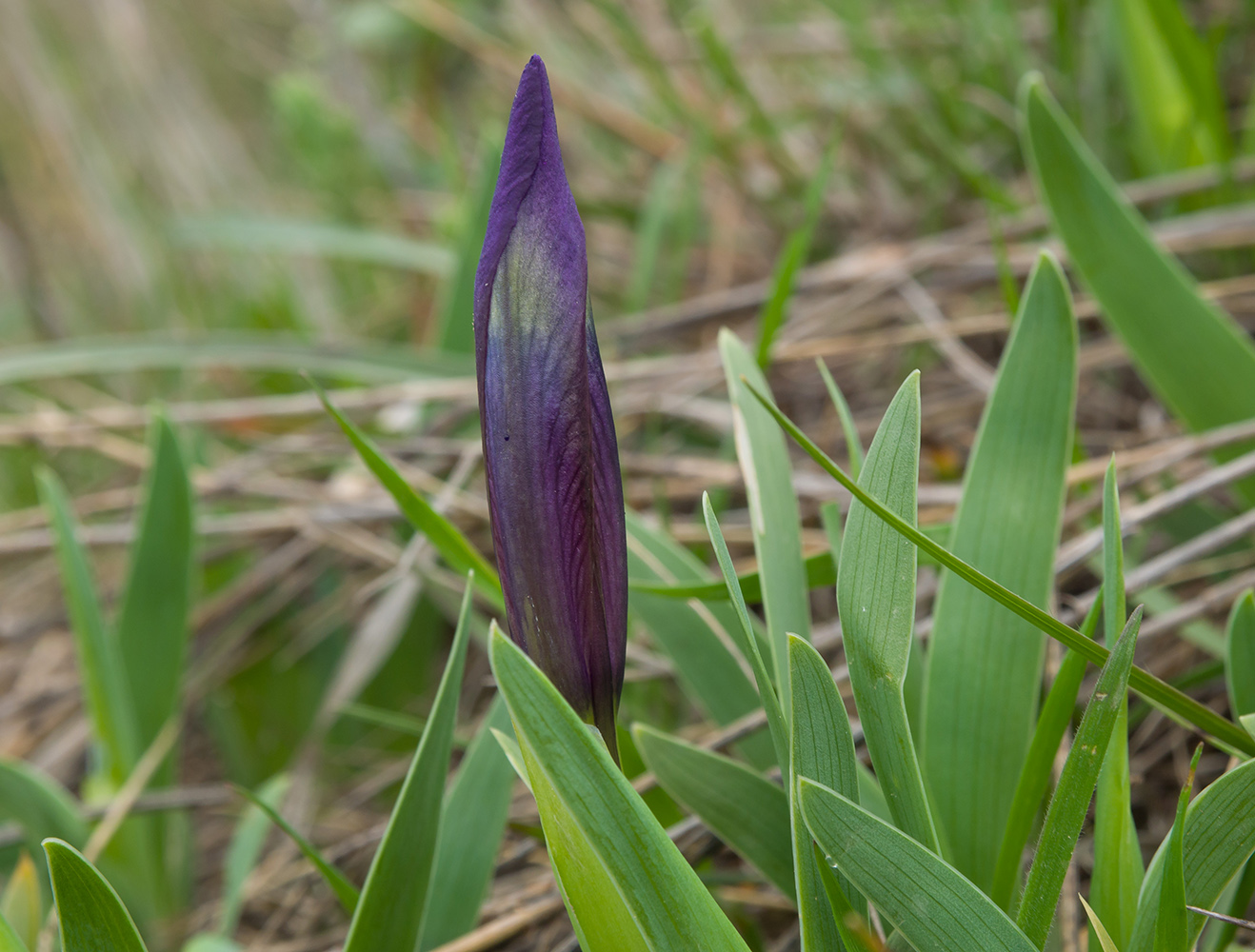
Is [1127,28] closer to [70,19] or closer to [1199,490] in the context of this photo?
[1199,490]

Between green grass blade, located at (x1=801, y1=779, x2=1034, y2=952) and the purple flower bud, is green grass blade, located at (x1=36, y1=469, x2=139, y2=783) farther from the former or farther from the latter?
green grass blade, located at (x1=801, y1=779, x2=1034, y2=952)

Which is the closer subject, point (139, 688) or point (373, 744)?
point (139, 688)

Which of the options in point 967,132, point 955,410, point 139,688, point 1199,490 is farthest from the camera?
point 967,132

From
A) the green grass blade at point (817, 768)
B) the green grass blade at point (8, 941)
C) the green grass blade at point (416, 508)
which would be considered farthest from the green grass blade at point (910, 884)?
the green grass blade at point (8, 941)

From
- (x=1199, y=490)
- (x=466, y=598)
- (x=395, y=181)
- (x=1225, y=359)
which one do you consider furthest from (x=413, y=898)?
(x=395, y=181)

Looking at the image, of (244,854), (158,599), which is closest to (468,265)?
(158,599)

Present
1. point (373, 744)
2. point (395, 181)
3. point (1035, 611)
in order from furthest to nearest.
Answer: point (395, 181), point (373, 744), point (1035, 611)
